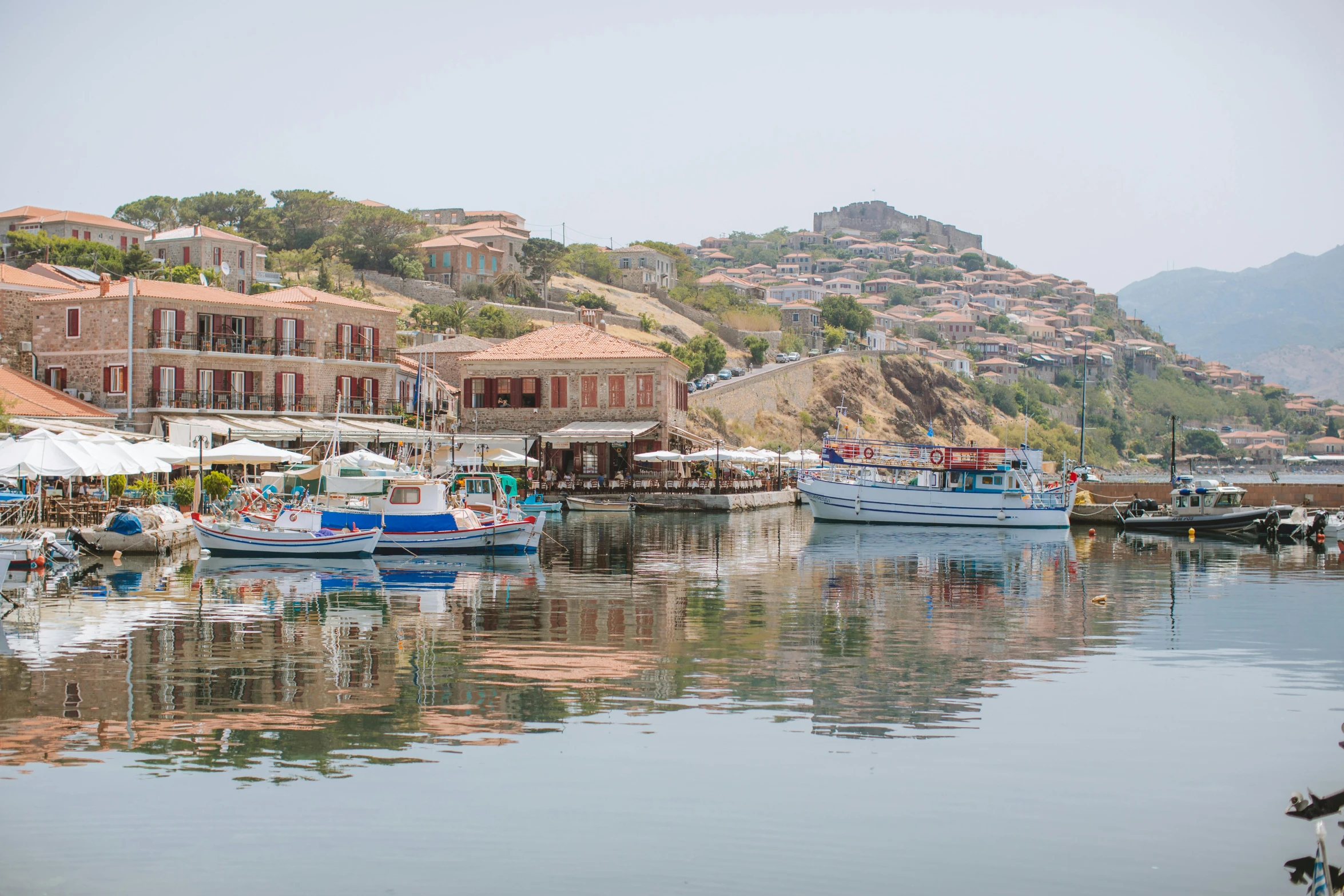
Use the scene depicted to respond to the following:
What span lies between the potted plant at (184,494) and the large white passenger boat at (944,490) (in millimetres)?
21922

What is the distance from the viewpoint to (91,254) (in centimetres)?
7212

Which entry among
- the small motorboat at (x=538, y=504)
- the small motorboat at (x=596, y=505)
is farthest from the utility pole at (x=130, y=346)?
the small motorboat at (x=596, y=505)

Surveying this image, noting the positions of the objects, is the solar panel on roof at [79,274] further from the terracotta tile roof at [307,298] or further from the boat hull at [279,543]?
the boat hull at [279,543]

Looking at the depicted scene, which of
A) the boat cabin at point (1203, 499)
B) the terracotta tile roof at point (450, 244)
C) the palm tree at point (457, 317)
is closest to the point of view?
the boat cabin at point (1203, 499)

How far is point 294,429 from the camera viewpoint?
41.8m

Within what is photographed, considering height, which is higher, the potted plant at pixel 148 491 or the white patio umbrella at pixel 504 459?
the white patio umbrella at pixel 504 459

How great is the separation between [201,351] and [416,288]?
140 ft

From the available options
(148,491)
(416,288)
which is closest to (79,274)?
(416,288)

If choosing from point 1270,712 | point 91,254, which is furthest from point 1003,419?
point 1270,712

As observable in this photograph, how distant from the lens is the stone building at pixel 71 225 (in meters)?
83.4

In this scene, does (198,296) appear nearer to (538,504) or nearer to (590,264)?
(538,504)

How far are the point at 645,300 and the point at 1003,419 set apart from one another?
40.2 m

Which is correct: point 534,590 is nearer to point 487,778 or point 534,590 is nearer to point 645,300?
point 487,778

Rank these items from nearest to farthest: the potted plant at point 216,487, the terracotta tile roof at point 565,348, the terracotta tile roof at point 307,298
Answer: the potted plant at point 216,487 < the terracotta tile roof at point 307,298 < the terracotta tile roof at point 565,348
